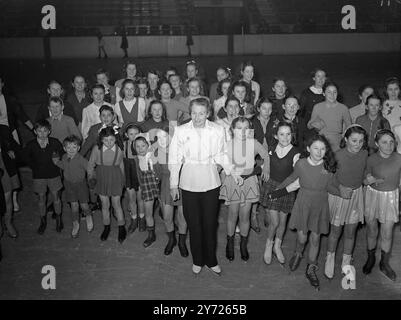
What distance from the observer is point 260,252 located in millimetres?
5113

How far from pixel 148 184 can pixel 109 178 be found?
47 centimetres

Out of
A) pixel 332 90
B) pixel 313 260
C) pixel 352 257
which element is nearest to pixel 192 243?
pixel 313 260

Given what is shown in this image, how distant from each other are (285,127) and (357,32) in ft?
61.0

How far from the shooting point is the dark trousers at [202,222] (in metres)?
4.48

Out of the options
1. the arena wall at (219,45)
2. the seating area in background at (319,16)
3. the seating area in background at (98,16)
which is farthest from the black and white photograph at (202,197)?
the seating area in background at (319,16)

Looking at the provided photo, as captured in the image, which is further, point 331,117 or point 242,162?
point 331,117

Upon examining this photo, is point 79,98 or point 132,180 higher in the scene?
point 79,98

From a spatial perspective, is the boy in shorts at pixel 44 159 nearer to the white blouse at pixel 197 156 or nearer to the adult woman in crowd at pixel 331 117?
the white blouse at pixel 197 156

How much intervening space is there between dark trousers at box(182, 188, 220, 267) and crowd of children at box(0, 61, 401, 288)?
0.60ft

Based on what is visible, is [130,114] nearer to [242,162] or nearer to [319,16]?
[242,162]

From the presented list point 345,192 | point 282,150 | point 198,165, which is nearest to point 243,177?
point 282,150

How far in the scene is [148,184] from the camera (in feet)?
16.9

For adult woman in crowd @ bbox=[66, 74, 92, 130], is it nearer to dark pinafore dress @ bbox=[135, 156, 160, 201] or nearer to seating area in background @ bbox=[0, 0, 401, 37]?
dark pinafore dress @ bbox=[135, 156, 160, 201]

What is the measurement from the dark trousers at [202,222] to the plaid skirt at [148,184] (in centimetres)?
70
